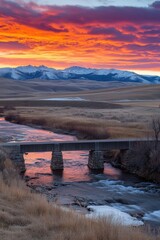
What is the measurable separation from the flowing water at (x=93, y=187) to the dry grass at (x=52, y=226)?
7.73 meters

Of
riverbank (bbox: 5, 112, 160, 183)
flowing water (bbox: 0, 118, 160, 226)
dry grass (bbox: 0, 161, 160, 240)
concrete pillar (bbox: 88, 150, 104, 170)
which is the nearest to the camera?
dry grass (bbox: 0, 161, 160, 240)

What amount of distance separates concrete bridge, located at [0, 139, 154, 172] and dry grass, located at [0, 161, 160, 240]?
65.7 feet

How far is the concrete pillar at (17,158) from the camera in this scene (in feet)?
108

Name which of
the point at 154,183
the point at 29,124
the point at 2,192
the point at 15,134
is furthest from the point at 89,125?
the point at 2,192

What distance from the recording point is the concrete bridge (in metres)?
34.3

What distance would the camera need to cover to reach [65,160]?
38750 mm

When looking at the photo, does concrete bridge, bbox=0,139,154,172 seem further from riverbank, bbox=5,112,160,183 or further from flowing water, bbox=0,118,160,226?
riverbank, bbox=5,112,160,183

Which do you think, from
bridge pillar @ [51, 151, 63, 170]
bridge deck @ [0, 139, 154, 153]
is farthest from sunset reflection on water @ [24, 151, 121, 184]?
bridge deck @ [0, 139, 154, 153]

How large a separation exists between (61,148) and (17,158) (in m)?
4.63

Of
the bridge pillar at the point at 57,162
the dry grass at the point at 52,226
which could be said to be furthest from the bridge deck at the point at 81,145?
the dry grass at the point at 52,226

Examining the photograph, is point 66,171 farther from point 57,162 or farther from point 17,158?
point 17,158

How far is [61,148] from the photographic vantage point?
3675 centimetres

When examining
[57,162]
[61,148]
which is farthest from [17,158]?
[61,148]

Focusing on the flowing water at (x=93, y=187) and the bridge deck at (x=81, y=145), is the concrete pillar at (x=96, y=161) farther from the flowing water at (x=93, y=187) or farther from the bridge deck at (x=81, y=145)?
the bridge deck at (x=81, y=145)
